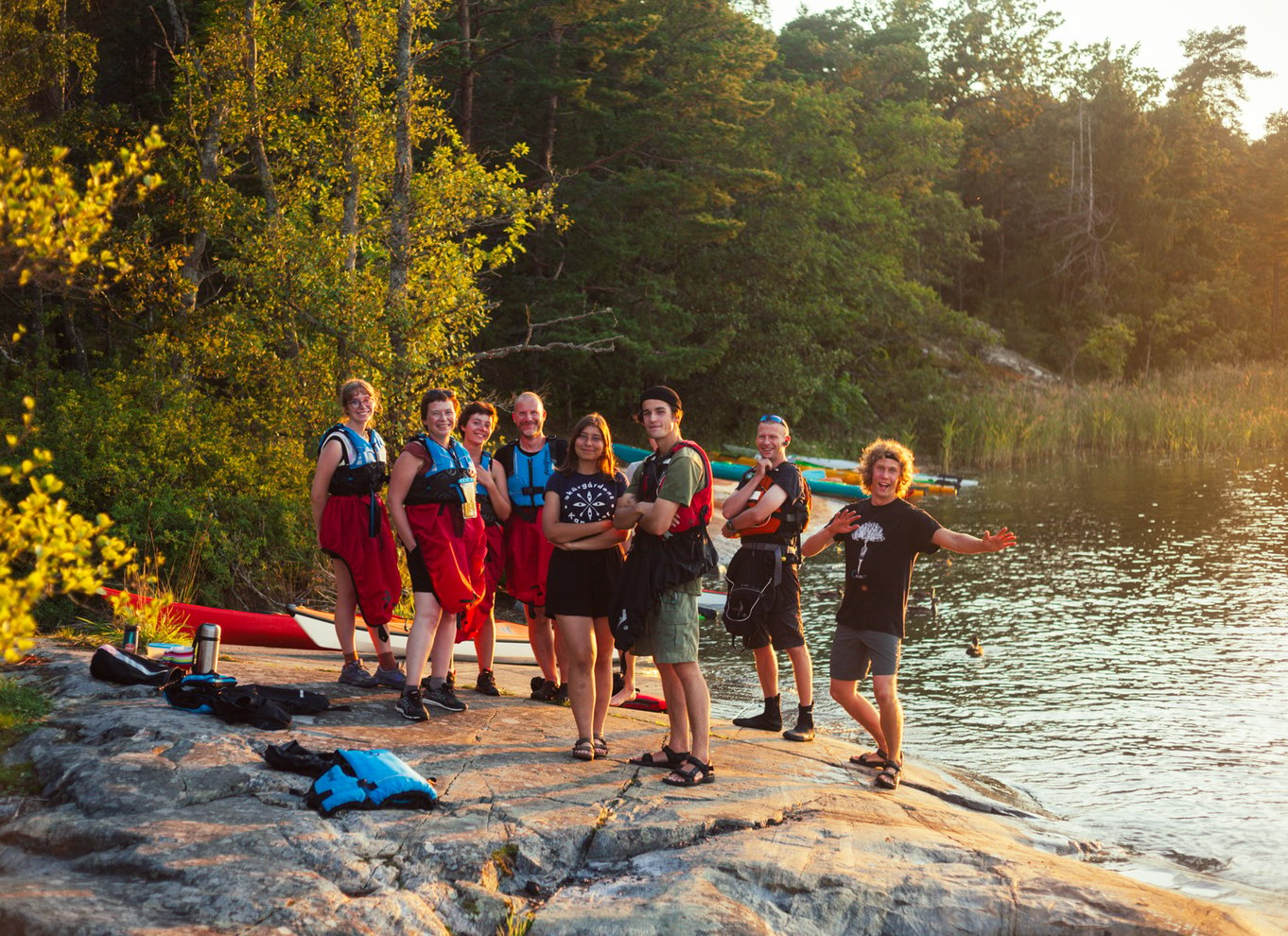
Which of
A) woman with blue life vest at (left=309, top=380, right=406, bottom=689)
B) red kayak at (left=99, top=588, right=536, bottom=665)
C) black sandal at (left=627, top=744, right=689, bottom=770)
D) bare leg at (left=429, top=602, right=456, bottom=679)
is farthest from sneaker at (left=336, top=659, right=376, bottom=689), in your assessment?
red kayak at (left=99, top=588, right=536, bottom=665)

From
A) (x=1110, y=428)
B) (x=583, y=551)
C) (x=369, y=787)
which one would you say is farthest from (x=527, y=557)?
(x=1110, y=428)

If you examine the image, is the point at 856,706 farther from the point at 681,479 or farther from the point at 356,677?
the point at 356,677

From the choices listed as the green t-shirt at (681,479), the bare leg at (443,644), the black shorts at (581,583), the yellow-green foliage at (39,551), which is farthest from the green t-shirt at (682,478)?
the yellow-green foliage at (39,551)

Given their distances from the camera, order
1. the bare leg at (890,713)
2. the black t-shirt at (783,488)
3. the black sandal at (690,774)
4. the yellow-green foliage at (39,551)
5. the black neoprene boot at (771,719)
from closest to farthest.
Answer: the yellow-green foliage at (39,551) → the black sandal at (690,774) → the bare leg at (890,713) → the black t-shirt at (783,488) → the black neoprene boot at (771,719)

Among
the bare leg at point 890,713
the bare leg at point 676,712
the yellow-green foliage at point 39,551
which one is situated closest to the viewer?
the yellow-green foliage at point 39,551

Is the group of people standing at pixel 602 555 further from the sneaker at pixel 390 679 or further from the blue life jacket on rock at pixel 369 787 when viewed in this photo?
the blue life jacket on rock at pixel 369 787

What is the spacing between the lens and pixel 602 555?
5.95 meters

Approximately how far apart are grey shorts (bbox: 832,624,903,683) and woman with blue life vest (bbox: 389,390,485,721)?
1978 millimetres

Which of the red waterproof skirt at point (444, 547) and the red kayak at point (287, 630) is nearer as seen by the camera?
the red waterproof skirt at point (444, 547)

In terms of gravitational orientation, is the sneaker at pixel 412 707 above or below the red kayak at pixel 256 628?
above

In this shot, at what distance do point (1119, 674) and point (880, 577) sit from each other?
5.51 metres

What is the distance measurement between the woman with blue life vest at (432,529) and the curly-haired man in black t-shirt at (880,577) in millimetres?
1893

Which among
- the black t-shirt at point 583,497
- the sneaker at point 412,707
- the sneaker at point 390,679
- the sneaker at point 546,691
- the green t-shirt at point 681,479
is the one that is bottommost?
the sneaker at point 546,691

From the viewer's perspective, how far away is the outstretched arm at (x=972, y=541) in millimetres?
5828
